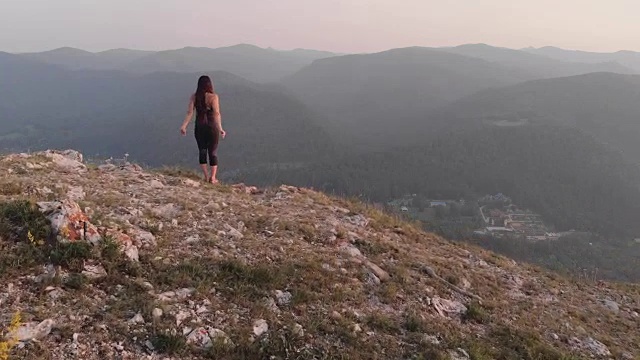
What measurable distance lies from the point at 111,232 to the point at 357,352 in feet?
12.5

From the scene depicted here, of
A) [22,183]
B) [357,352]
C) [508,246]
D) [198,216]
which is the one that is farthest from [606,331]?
[508,246]

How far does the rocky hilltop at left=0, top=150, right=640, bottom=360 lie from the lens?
5109 millimetres

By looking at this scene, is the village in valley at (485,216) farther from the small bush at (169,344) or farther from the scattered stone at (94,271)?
the small bush at (169,344)

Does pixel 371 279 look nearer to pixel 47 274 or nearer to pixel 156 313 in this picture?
pixel 156 313

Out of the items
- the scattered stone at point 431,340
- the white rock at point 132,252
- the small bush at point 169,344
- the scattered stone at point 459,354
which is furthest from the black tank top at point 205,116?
the scattered stone at point 459,354

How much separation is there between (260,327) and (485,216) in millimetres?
138883

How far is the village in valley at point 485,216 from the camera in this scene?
11612 centimetres

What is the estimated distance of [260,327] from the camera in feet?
18.5

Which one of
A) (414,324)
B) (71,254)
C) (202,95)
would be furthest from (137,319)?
(202,95)

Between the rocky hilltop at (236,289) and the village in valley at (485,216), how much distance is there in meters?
103

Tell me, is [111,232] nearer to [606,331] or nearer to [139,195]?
[139,195]

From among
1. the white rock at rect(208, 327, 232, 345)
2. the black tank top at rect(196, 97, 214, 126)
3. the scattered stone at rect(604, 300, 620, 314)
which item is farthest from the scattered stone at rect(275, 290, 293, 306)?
the scattered stone at rect(604, 300, 620, 314)

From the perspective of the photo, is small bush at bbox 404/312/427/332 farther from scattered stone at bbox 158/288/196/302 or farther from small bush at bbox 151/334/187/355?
small bush at bbox 151/334/187/355

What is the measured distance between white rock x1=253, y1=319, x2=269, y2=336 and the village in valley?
107 meters
